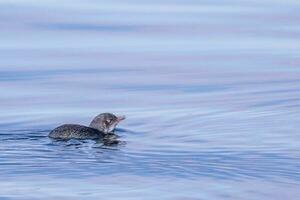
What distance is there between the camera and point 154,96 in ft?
55.9

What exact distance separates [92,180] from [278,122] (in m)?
3.60

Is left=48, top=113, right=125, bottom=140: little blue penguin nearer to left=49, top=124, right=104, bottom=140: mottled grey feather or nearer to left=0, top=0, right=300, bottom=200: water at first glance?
left=49, top=124, right=104, bottom=140: mottled grey feather

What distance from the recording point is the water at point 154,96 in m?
12.0

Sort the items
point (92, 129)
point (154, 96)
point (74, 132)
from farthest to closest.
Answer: point (154, 96) < point (92, 129) < point (74, 132)

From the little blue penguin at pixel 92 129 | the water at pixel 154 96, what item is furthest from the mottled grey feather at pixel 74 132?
the water at pixel 154 96

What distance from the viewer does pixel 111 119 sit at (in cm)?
1508

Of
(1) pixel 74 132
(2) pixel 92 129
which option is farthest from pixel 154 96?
(1) pixel 74 132

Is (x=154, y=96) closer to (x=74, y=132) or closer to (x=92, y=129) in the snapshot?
(x=92, y=129)

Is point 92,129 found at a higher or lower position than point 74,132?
higher

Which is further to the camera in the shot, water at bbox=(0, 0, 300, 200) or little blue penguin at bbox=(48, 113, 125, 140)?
little blue penguin at bbox=(48, 113, 125, 140)

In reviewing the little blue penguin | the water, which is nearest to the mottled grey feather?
the little blue penguin

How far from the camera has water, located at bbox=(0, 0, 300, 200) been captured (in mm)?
12023

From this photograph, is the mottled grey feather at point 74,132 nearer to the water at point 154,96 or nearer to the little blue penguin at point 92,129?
the little blue penguin at point 92,129

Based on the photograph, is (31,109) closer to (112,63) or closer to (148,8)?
(112,63)
